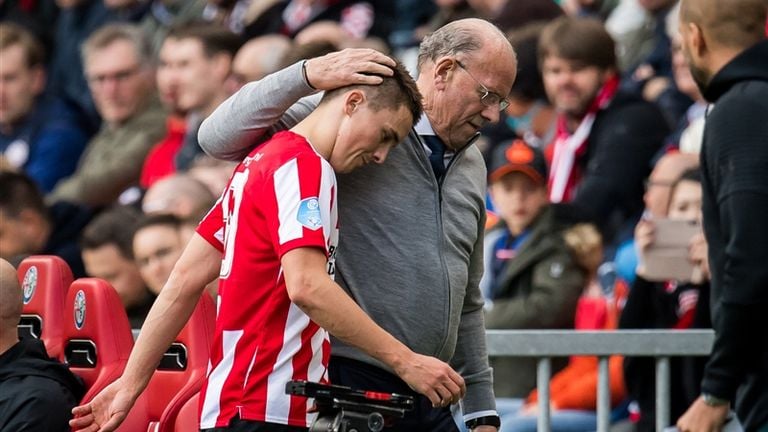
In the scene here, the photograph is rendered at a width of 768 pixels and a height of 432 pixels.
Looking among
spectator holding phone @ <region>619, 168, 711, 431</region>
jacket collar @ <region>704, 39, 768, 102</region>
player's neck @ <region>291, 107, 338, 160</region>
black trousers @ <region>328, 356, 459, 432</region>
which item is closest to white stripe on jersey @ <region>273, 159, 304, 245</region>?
player's neck @ <region>291, 107, 338, 160</region>

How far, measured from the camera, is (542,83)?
8.95m

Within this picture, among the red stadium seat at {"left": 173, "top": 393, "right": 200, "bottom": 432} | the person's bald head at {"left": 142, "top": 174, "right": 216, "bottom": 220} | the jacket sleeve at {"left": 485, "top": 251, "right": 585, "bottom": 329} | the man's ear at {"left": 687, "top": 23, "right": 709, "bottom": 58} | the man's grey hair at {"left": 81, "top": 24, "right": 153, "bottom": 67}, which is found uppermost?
the man's ear at {"left": 687, "top": 23, "right": 709, "bottom": 58}

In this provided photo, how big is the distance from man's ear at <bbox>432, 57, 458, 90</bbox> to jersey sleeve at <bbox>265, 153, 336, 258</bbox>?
615 mm

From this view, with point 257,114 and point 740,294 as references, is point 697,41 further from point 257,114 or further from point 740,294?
point 257,114

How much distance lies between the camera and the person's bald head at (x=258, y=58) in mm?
9906

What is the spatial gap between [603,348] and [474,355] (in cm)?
121

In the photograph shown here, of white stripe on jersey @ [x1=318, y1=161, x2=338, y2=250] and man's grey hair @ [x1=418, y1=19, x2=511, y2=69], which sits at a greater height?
man's grey hair @ [x1=418, y1=19, x2=511, y2=69]

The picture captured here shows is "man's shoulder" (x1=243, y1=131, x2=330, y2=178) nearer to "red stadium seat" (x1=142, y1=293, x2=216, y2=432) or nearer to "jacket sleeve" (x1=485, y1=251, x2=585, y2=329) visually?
"red stadium seat" (x1=142, y1=293, x2=216, y2=432)

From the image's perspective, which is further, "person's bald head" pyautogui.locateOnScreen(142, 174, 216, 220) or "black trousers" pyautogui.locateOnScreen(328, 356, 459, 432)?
"person's bald head" pyautogui.locateOnScreen(142, 174, 216, 220)

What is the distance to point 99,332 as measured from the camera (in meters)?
5.38

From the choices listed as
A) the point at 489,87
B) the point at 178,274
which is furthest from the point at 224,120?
the point at 489,87

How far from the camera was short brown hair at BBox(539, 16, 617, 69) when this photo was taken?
841cm

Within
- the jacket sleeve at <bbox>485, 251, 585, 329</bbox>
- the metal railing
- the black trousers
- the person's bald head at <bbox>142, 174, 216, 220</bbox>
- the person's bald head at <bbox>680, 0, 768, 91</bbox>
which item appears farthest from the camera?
the person's bald head at <bbox>142, 174, 216, 220</bbox>

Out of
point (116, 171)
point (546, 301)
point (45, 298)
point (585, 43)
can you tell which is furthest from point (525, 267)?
point (116, 171)
